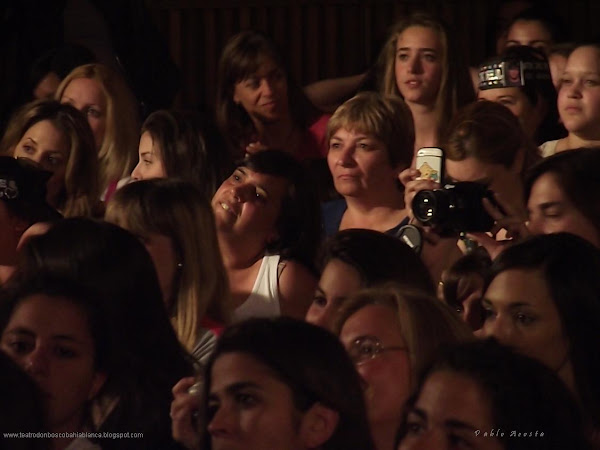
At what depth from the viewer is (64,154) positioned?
493 centimetres

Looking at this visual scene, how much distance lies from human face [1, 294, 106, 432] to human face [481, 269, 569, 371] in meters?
0.79

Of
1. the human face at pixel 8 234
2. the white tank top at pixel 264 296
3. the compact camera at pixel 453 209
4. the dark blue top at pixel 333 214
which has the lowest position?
the white tank top at pixel 264 296

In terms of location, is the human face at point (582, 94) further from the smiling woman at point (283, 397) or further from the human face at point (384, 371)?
the smiling woman at point (283, 397)

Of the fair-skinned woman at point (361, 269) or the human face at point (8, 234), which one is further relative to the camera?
the human face at point (8, 234)

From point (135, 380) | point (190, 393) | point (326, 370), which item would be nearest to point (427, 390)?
point (326, 370)

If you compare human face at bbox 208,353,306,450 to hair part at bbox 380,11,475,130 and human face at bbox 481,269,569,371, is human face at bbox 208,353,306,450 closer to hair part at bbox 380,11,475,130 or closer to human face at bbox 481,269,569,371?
human face at bbox 481,269,569,371

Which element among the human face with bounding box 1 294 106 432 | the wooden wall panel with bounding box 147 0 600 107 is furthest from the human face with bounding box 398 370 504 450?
the wooden wall panel with bounding box 147 0 600 107

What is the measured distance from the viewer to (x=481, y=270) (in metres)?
3.74

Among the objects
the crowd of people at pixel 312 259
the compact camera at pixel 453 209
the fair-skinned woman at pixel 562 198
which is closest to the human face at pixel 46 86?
the crowd of people at pixel 312 259

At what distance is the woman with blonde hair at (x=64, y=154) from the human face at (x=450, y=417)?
2.39 m

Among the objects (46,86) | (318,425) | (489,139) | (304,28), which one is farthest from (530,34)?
(318,425)

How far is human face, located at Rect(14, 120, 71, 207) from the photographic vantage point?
192 inches

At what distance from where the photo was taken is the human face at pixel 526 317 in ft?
10.3

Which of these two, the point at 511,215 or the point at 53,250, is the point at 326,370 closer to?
the point at 53,250
